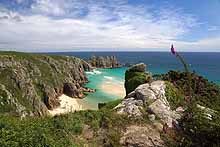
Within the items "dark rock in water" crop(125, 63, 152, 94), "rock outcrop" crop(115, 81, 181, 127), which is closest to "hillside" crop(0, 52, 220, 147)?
"rock outcrop" crop(115, 81, 181, 127)

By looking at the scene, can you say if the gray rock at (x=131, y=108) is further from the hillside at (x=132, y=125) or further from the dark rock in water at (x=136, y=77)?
the dark rock in water at (x=136, y=77)

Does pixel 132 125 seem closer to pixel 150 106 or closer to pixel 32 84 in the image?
pixel 150 106

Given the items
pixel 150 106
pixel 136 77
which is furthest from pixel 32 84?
pixel 150 106

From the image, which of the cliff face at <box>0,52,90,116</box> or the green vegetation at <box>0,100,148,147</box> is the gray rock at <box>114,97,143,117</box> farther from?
the cliff face at <box>0,52,90,116</box>

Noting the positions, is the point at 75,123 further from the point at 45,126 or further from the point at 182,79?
the point at 182,79

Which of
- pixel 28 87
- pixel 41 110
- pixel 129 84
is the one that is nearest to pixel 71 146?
pixel 129 84
